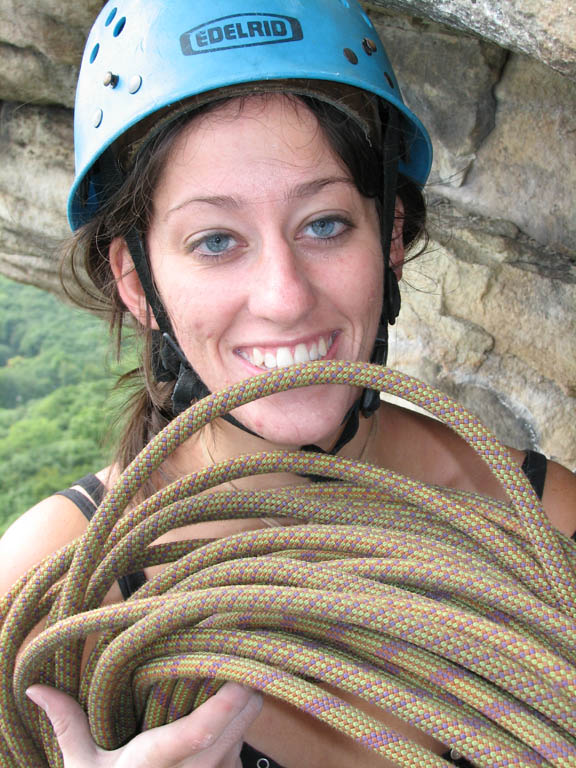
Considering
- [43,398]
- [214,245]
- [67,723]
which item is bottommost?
[67,723]

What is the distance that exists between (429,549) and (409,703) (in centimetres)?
23

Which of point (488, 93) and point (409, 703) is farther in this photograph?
point (488, 93)

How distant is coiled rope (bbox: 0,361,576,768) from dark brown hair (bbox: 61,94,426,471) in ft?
1.65

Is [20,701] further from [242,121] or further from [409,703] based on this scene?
[242,121]

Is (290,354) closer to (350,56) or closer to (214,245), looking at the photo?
(214,245)

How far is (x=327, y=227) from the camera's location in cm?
141

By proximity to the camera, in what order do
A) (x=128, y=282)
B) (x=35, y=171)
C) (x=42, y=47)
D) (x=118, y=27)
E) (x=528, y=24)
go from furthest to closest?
(x=35, y=171), (x=42, y=47), (x=128, y=282), (x=118, y=27), (x=528, y=24)

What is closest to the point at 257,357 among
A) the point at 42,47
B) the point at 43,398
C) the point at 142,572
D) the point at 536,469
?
the point at 142,572

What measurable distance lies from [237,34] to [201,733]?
123 cm

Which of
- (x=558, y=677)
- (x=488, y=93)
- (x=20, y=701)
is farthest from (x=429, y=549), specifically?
(x=488, y=93)

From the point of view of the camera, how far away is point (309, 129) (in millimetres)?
1367

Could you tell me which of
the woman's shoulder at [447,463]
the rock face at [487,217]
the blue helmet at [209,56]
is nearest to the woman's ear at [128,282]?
the blue helmet at [209,56]

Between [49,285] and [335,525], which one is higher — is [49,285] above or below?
above

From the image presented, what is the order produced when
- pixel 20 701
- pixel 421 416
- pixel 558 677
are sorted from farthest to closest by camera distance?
pixel 421 416 < pixel 20 701 < pixel 558 677
